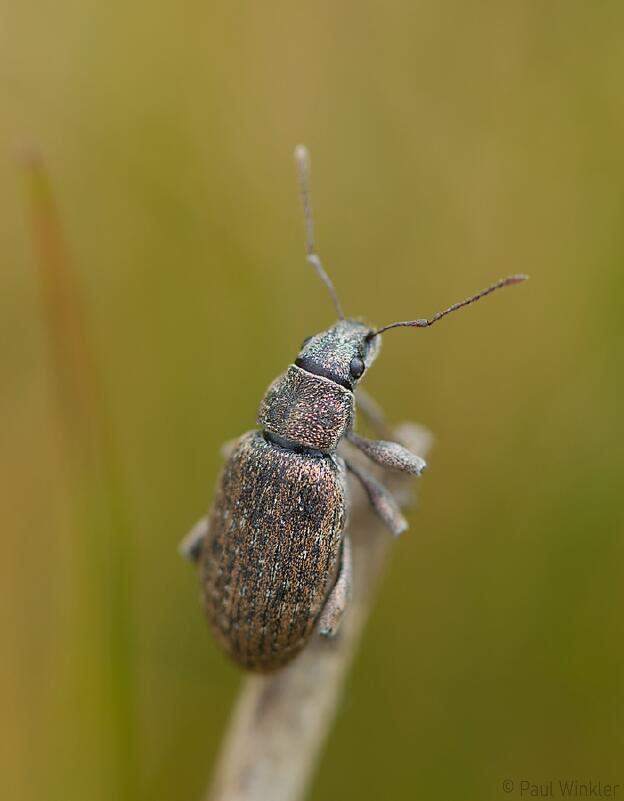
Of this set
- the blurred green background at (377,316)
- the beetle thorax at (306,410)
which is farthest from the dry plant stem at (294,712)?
the blurred green background at (377,316)

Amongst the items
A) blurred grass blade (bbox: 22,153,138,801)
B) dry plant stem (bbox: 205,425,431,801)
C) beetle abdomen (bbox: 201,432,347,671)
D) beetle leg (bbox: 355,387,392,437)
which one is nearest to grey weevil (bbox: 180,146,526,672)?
beetle abdomen (bbox: 201,432,347,671)

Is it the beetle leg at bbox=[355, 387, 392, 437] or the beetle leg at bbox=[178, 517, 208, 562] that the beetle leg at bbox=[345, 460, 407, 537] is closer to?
the beetle leg at bbox=[355, 387, 392, 437]

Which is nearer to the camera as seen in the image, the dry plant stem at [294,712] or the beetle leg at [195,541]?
the dry plant stem at [294,712]

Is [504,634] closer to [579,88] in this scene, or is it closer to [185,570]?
[185,570]

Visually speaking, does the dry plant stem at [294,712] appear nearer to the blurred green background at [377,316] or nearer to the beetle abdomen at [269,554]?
the beetle abdomen at [269,554]

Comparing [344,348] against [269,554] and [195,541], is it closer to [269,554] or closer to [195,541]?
[269,554]

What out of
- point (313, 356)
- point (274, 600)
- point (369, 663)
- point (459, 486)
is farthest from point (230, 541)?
point (459, 486)
